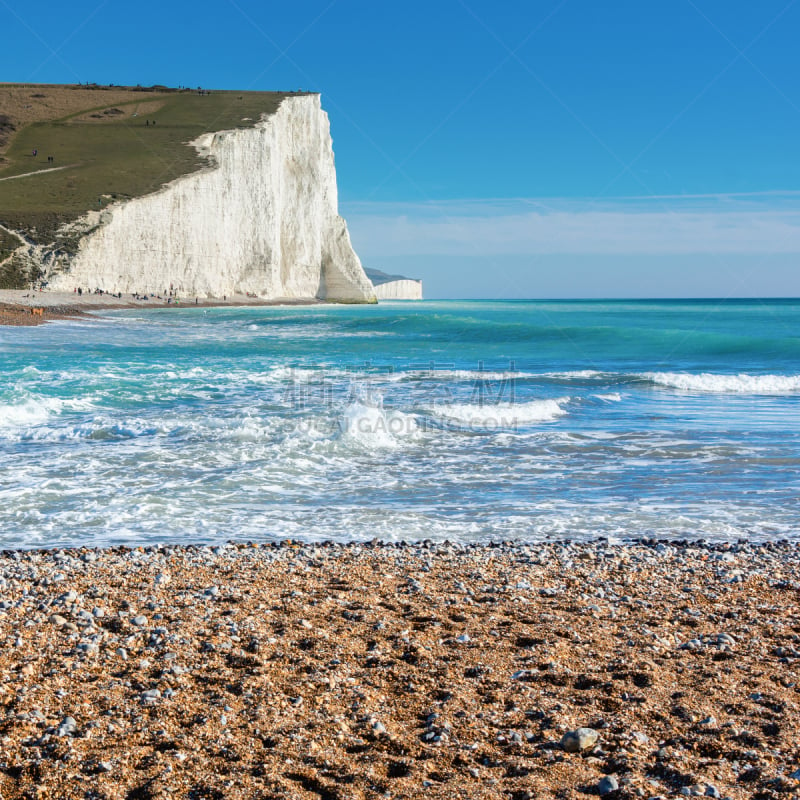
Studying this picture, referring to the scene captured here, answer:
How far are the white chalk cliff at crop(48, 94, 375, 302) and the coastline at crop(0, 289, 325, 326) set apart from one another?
1.26m

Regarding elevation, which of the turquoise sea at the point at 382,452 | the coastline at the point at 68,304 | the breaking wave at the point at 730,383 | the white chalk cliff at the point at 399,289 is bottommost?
the turquoise sea at the point at 382,452

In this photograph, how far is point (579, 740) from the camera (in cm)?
312

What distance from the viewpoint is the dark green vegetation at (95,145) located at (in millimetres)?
59344

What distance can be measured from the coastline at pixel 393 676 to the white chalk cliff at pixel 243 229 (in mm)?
55124

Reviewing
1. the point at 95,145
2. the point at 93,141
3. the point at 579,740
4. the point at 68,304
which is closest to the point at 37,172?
the point at 95,145

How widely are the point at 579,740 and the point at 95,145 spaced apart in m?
84.1

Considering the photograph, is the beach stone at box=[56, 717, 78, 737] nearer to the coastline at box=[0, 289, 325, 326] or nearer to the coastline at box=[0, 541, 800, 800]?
the coastline at box=[0, 541, 800, 800]

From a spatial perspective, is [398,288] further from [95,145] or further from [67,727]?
[67,727]

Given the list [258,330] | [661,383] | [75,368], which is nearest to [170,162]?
[258,330]

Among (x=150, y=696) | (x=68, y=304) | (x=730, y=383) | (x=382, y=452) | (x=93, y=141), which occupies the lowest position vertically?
(x=382, y=452)

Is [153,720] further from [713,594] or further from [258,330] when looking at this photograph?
[258,330]

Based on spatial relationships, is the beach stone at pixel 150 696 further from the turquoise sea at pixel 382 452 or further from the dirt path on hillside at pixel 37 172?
the dirt path on hillside at pixel 37 172

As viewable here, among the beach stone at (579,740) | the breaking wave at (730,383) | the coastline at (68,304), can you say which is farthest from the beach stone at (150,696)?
the coastline at (68,304)

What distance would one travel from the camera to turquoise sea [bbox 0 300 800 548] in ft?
23.3
